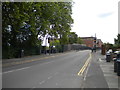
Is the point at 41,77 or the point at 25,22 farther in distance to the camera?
the point at 25,22

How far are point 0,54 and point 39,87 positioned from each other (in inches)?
878

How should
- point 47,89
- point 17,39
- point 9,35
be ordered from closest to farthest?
1. point 47,89
2. point 9,35
3. point 17,39

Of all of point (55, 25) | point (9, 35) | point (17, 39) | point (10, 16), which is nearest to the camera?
point (10, 16)

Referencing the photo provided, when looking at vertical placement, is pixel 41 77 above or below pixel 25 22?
below

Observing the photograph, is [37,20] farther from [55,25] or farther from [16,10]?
[16,10]

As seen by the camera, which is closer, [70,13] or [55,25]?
[55,25]

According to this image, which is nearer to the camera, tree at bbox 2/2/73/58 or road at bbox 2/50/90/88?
road at bbox 2/50/90/88

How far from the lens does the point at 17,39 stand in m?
39.4

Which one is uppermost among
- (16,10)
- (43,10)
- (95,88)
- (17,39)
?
(43,10)

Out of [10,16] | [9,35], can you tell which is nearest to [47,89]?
[10,16]

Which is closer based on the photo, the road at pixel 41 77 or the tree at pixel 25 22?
the road at pixel 41 77

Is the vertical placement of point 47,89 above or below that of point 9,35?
below

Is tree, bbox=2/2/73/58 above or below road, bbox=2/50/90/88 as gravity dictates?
above

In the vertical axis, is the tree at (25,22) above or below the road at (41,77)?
above
